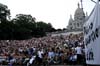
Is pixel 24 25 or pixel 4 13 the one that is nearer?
pixel 4 13

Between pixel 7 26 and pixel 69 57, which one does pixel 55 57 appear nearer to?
pixel 69 57

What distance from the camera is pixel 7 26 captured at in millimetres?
114750

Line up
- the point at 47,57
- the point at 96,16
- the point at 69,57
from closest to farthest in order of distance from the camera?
the point at 96,16 < the point at 69,57 < the point at 47,57

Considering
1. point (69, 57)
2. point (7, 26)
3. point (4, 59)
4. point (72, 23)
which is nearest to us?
point (69, 57)

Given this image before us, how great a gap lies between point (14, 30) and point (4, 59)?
9193 centimetres

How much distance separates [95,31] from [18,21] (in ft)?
490

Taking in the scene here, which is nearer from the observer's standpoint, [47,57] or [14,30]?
[47,57]

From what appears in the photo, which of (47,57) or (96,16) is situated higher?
(96,16)

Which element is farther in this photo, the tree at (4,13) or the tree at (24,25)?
the tree at (4,13)

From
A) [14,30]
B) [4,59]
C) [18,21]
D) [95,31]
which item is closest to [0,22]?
[14,30]

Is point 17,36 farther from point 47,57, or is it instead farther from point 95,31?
point 95,31

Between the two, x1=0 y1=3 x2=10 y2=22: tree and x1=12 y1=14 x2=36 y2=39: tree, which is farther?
x1=0 y1=3 x2=10 y2=22: tree

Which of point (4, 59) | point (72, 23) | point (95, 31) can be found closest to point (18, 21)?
point (72, 23)

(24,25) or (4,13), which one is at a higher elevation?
(4,13)
